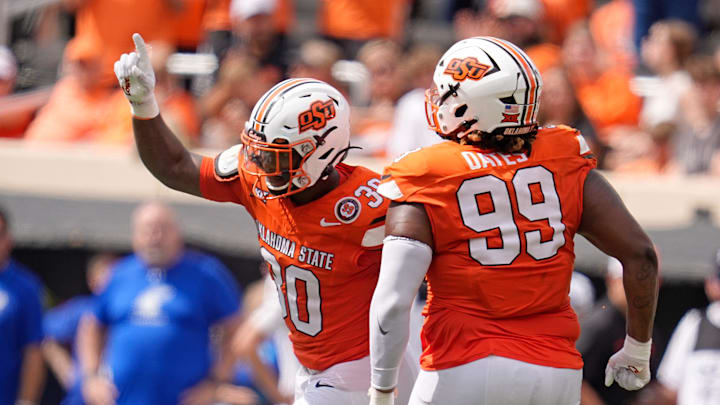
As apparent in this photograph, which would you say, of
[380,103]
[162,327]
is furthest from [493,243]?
[380,103]

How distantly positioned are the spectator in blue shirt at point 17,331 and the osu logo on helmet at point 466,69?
4242 millimetres

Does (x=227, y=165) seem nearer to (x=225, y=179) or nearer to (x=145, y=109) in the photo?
(x=225, y=179)

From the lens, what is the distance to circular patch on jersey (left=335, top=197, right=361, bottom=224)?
4055 mm

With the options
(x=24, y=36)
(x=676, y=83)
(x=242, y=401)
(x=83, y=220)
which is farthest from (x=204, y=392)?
(x=24, y=36)

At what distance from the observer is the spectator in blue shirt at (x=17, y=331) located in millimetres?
7309

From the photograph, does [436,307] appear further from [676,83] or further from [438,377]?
[676,83]

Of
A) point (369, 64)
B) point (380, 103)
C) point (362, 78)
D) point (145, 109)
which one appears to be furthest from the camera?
point (362, 78)

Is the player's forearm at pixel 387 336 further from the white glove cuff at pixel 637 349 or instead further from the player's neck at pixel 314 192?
the white glove cuff at pixel 637 349

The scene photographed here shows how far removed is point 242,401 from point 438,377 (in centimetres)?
372

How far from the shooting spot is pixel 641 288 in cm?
382

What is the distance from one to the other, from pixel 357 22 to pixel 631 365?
18.0ft

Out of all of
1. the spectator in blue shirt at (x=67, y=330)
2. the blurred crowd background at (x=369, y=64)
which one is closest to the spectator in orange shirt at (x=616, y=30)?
the blurred crowd background at (x=369, y=64)

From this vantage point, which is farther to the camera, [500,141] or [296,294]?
[296,294]

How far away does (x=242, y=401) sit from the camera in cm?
729
